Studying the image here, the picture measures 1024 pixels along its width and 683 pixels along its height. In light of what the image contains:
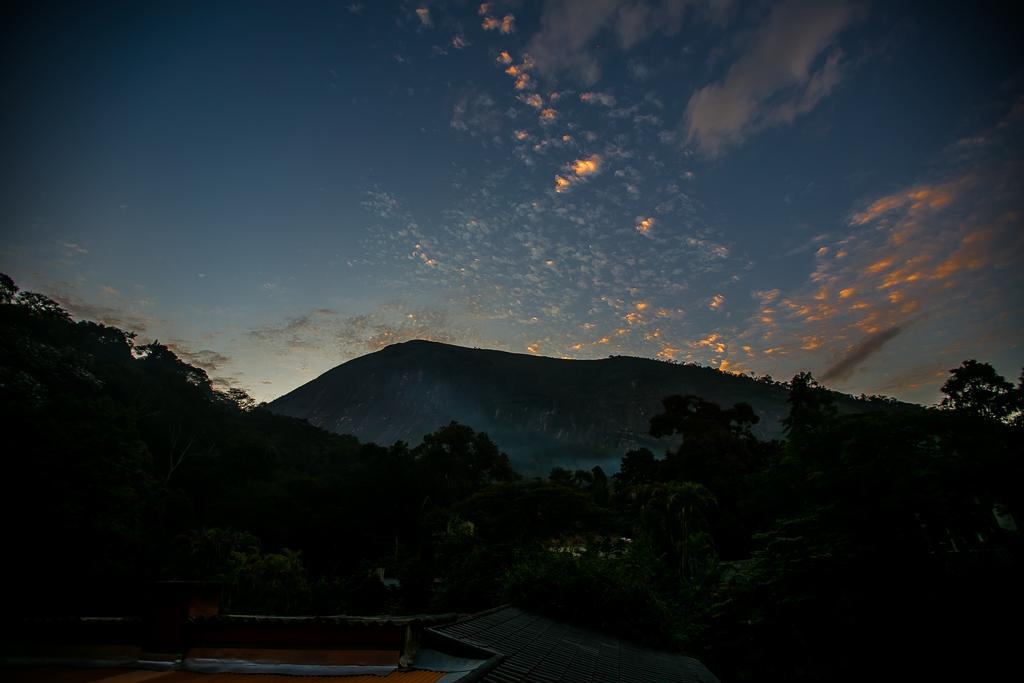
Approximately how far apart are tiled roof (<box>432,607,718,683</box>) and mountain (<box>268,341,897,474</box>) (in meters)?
94.0

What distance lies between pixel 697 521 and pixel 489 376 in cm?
13291

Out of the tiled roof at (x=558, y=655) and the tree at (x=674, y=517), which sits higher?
the tree at (x=674, y=517)

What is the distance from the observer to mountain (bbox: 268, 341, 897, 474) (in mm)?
115250

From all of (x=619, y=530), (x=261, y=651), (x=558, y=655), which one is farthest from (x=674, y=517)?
(x=261, y=651)

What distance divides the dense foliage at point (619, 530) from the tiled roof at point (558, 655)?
5.92 feet

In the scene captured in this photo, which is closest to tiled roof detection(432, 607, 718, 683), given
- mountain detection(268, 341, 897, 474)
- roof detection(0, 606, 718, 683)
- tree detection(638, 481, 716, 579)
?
roof detection(0, 606, 718, 683)

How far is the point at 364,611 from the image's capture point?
77.4 feet

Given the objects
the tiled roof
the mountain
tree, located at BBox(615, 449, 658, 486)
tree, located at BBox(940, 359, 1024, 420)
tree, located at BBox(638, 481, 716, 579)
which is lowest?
the tiled roof

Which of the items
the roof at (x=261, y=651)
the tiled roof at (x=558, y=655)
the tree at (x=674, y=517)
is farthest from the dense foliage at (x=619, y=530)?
the roof at (x=261, y=651)

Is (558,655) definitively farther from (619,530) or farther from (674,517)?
(619,530)

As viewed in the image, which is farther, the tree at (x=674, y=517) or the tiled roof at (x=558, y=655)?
the tree at (x=674, y=517)

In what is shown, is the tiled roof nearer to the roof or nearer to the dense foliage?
the roof

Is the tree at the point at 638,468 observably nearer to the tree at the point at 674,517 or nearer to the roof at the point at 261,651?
Result: the tree at the point at 674,517

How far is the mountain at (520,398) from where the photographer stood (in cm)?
11525
